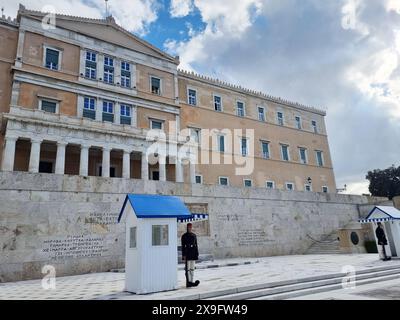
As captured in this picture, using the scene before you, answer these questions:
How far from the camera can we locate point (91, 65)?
25312 mm

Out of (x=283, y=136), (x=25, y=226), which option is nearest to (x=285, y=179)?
(x=283, y=136)

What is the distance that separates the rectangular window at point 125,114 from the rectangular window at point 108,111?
2.49 feet

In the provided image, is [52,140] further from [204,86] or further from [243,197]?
[204,86]

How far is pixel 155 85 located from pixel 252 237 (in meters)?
17.0

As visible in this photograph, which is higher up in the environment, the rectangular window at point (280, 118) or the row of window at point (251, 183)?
the rectangular window at point (280, 118)

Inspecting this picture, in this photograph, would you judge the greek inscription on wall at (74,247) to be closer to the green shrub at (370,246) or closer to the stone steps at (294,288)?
the stone steps at (294,288)

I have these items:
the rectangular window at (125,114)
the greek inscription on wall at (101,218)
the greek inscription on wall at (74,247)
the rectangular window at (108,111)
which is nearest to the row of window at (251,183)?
the rectangular window at (125,114)

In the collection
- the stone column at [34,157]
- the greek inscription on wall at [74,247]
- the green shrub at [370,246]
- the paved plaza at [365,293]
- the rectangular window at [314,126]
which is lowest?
the paved plaza at [365,293]

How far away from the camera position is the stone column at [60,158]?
19344 millimetres

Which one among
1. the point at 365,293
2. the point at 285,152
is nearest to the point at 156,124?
the point at 285,152

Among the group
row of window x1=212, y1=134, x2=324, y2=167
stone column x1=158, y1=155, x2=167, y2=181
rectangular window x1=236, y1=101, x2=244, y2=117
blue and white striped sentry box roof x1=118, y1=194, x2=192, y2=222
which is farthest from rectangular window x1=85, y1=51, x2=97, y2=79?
blue and white striped sentry box roof x1=118, y1=194, x2=192, y2=222

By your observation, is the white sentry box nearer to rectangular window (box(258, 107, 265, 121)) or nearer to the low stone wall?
the low stone wall

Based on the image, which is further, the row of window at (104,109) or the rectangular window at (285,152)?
the rectangular window at (285,152)

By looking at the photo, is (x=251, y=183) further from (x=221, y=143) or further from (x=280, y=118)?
(x=280, y=118)
